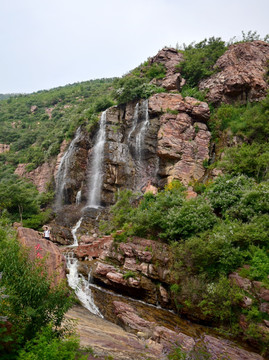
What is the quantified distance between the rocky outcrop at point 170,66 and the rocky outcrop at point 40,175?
1780cm

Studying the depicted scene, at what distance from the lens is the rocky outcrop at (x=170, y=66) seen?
1146 inches

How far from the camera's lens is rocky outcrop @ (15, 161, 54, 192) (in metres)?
31.9

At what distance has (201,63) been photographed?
30.3m

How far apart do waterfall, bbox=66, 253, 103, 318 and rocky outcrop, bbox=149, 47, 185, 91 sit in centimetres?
2238

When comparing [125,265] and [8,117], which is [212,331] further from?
[8,117]

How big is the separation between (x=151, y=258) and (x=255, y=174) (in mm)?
9643

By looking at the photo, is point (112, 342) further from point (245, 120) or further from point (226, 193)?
point (245, 120)

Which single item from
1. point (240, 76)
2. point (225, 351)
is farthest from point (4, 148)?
point (225, 351)

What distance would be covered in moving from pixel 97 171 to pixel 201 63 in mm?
18481

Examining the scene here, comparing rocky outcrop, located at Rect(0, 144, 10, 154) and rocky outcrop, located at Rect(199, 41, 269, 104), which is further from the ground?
rocky outcrop, located at Rect(199, 41, 269, 104)

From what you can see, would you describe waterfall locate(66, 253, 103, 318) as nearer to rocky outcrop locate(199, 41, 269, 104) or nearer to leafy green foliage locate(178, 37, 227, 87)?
rocky outcrop locate(199, 41, 269, 104)

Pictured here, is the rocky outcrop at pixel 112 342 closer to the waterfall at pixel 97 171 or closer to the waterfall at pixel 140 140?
the waterfall at pixel 140 140

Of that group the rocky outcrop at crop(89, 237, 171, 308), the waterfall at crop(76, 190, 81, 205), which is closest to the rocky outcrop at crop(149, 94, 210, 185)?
the waterfall at crop(76, 190, 81, 205)

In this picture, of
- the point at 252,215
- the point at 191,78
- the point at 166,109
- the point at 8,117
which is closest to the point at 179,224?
the point at 252,215
